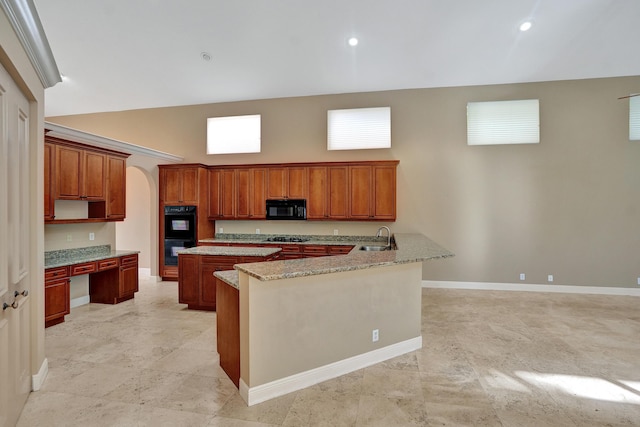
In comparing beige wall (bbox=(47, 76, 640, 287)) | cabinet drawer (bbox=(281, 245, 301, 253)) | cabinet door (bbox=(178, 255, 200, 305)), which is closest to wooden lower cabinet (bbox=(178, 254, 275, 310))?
cabinet door (bbox=(178, 255, 200, 305))

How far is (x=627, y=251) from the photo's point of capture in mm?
5293

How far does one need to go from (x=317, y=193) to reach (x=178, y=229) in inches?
113

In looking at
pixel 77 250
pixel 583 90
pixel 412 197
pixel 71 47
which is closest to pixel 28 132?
pixel 77 250

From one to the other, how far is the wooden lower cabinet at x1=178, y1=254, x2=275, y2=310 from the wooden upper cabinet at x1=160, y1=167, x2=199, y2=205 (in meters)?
2.05

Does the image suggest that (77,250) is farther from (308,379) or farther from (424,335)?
(424,335)

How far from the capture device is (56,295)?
395cm

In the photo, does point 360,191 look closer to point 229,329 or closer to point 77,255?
point 229,329

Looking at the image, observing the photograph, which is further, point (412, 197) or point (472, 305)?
point (412, 197)

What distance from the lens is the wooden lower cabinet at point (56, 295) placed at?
3836 millimetres

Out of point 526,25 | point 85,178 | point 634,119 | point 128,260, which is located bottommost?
point 128,260

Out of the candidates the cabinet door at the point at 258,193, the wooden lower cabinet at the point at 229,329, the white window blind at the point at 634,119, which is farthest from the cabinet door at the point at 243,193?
the white window blind at the point at 634,119

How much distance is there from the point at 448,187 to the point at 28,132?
579cm

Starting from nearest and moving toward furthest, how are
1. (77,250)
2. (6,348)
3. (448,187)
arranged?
(6,348)
(77,250)
(448,187)

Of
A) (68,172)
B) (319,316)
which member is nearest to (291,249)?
(319,316)
